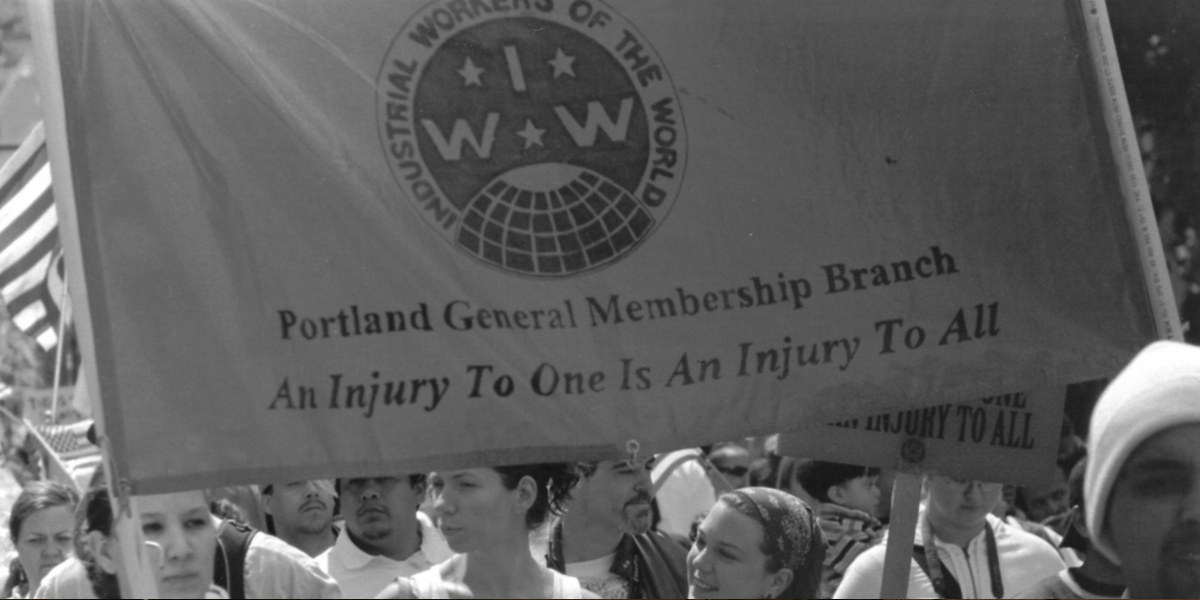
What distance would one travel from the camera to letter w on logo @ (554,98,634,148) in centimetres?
511

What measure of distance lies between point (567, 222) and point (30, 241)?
442cm

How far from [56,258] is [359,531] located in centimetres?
326

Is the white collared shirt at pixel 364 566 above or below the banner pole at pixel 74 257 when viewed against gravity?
below

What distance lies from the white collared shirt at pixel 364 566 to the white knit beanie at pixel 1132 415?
9.28 ft

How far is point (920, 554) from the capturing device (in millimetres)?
6852

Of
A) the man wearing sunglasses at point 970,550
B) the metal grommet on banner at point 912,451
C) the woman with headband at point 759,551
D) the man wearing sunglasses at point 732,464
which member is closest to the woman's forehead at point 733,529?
the woman with headband at point 759,551

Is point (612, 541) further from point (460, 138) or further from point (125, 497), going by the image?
point (125, 497)

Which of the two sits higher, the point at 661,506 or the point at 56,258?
the point at 56,258

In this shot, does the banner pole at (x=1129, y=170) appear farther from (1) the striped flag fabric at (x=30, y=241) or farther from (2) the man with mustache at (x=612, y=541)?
(1) the striped flag fabric at (x=30, y=241)

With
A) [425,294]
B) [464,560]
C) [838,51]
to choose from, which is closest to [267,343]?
[425,294]

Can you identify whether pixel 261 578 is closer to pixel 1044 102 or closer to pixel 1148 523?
pixel 1148 523

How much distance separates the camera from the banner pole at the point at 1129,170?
17.7ft

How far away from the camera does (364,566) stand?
21.5ft

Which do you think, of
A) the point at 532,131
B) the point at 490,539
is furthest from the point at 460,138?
the point at 490,539
